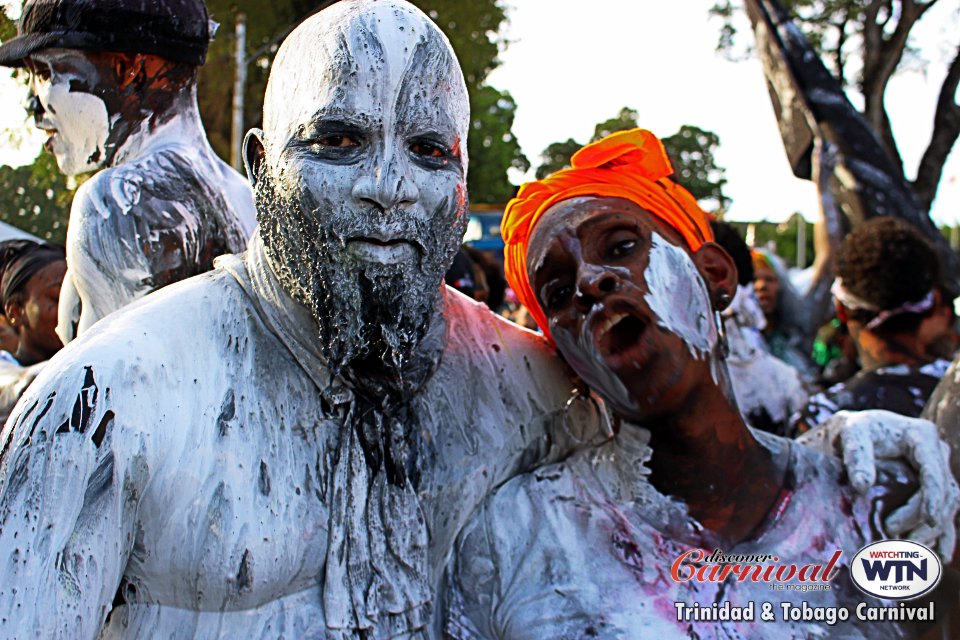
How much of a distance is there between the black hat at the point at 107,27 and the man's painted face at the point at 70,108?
0.04 m

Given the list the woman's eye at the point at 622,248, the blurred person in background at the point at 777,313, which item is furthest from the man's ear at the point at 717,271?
the blurred person in background at the point at 777,313

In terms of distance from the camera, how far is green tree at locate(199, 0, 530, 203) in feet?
39.5

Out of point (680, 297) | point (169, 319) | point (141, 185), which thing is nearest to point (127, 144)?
point (141, 185)

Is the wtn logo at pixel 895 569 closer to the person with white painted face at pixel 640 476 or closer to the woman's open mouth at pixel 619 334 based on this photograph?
the person with white painted face at pixel 640 476

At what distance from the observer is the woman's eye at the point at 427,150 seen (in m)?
1.68

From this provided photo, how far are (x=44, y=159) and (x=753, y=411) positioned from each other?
2.82 meters

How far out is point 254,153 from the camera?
1.81 metres

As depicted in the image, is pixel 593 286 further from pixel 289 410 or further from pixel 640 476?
pixel 289 410

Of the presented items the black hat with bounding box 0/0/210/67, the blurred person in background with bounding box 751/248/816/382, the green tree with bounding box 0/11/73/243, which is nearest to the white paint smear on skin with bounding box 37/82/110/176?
the black hat with bounding box 0/0/210/67

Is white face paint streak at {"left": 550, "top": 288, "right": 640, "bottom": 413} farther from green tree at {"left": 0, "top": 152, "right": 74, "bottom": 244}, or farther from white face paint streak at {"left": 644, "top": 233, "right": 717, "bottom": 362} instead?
green tree at {"left": 0, "top": 152, "right": 74, "bottom": 244}

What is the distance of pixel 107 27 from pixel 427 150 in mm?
1102

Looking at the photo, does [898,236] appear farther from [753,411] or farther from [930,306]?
[753,411]

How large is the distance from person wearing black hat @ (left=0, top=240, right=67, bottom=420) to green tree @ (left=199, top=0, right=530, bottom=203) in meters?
6.18

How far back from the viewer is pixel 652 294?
1983 mm
